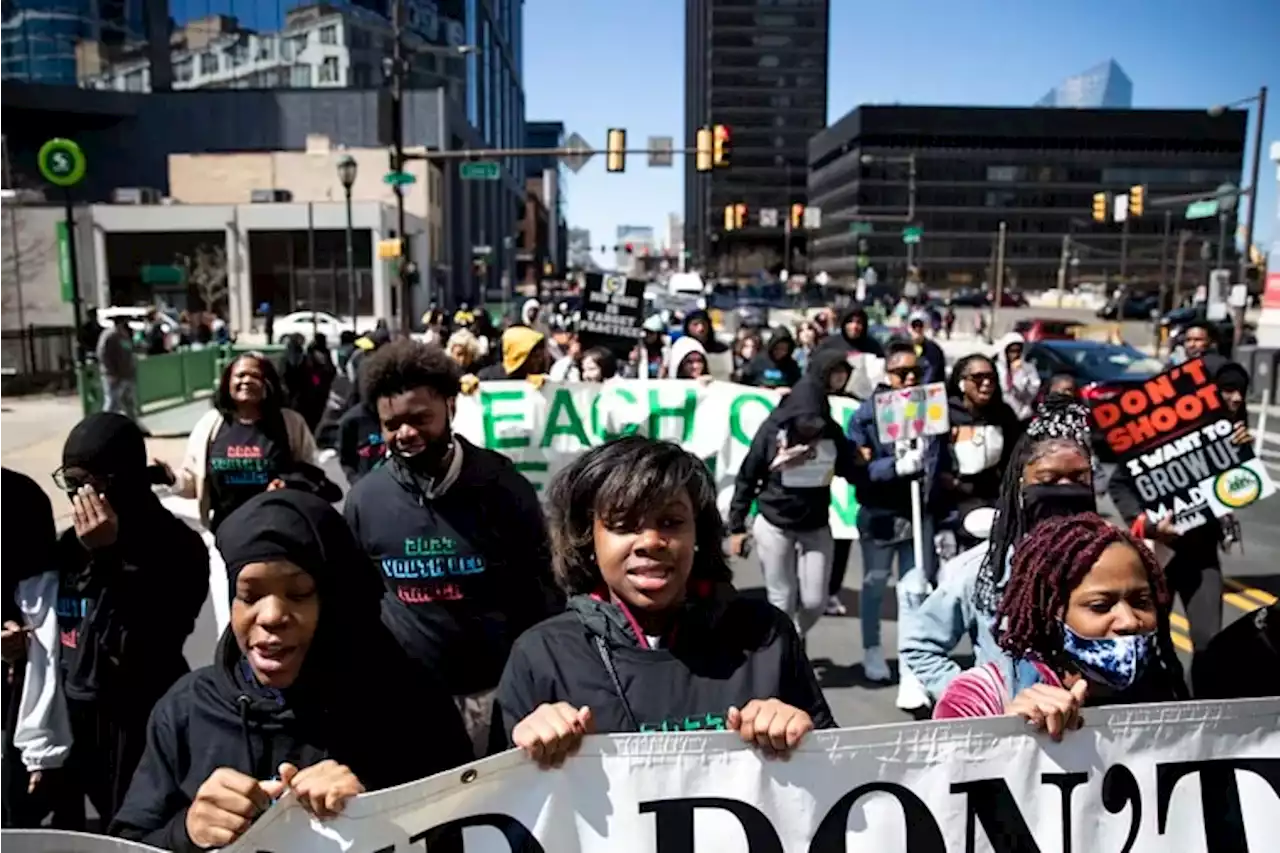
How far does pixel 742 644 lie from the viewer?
2295mm

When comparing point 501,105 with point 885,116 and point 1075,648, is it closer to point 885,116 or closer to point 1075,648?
point 885,116

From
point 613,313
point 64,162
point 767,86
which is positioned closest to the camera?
point 613,313

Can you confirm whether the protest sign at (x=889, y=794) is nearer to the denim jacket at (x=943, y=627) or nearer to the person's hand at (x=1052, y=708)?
the person's hand at (x=1052, y=708)

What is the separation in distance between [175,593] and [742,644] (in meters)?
1.98

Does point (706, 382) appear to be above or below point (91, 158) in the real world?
below

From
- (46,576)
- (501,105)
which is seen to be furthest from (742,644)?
(501,105)

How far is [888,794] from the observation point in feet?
7.54

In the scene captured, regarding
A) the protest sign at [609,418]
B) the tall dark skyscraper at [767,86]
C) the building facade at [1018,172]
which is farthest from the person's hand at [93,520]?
the tall dark skyscraper at [767,86]

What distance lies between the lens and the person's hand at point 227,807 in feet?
6.40

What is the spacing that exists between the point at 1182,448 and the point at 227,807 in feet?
16.2

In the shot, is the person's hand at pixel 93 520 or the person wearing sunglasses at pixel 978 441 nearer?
the person's hand at pixel 93 520

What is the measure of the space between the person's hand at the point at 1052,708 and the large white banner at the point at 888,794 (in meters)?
0.03

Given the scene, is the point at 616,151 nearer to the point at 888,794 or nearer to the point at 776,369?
the point at 776,369

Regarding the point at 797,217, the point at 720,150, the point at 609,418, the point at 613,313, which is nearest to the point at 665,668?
the point at 609,418
